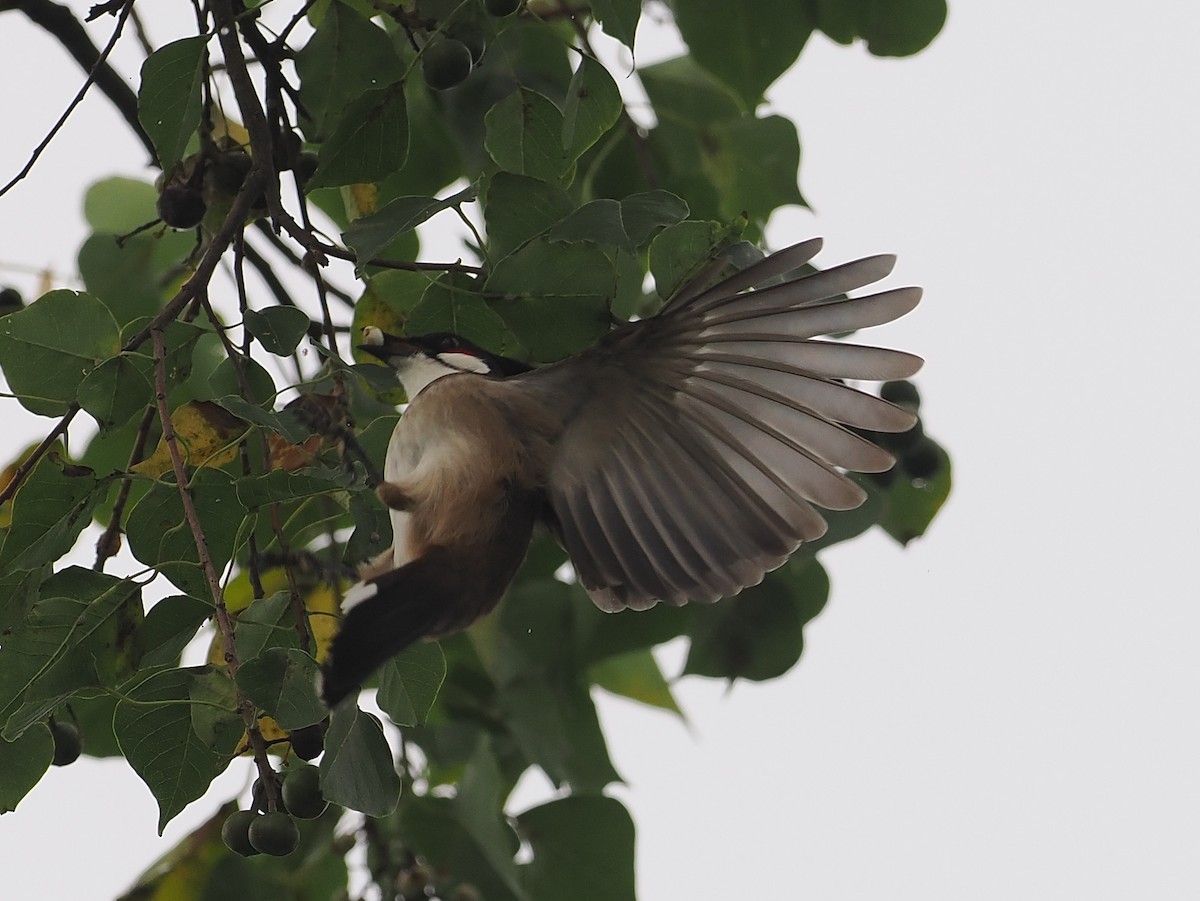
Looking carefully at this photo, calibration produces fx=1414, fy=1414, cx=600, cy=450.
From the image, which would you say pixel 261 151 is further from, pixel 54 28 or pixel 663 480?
pixel 54 28

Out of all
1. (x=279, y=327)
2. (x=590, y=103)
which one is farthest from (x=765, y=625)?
(x=279, y=327)

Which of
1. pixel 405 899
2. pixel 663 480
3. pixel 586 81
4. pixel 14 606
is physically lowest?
pixel 405 899

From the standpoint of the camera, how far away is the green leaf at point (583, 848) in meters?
1.74

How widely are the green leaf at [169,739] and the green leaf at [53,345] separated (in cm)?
25

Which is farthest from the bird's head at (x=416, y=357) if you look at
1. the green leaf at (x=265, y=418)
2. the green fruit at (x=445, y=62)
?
the green leaf at (x=265, y=418)

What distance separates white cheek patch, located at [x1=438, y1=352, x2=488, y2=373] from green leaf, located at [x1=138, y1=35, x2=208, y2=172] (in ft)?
1.00

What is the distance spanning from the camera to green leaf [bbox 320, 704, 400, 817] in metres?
0.92

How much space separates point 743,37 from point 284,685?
1.06 meters

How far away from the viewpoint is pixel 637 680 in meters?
2.04

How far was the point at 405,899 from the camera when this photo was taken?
61.4 inches

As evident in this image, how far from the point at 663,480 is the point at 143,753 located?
0.47 metres

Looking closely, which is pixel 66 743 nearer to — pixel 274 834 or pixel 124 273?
pixel 274 834

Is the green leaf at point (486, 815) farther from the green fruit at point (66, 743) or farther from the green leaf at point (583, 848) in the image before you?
the green fruit at point (66, 743)

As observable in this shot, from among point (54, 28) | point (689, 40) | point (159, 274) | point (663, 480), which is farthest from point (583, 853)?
point (54, 28)
